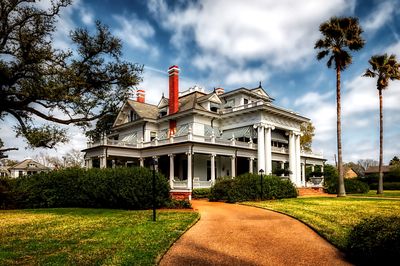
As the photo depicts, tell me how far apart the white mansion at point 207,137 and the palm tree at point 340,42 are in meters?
6.74

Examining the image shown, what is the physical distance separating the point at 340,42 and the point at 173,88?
18.3 metres

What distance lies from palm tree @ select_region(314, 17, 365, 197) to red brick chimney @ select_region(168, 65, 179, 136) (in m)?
15.9

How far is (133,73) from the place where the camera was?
58.8 feet

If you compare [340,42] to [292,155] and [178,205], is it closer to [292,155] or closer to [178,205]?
[292,155]

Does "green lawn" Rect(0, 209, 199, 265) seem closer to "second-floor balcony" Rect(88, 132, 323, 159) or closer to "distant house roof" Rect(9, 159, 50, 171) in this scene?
"second-floor balcony" Rect(88, 132, 323, 159)

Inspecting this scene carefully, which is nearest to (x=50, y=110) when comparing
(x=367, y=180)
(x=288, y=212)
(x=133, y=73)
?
(x=133, y=73)

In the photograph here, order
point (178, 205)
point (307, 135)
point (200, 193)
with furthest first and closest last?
point (307, 135)
point (200, 193)
point (178, 205)

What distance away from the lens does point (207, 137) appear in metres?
30.5

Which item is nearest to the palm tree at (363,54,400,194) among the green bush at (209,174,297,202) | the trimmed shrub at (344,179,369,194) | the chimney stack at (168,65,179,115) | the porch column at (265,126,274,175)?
the trimmed shrub at (344,179,369,194)

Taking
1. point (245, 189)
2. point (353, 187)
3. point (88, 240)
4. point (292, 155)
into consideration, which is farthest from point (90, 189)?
point (353, 187)

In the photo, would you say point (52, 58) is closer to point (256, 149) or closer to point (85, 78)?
point (85, 78)

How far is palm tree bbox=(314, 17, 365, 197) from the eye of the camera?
2858cm

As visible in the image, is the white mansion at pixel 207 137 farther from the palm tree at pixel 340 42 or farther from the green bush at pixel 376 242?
the green bush at pixel 376 242

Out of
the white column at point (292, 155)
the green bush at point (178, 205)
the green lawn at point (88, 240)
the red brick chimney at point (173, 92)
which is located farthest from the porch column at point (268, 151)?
the green lawn at point (88, 240)
